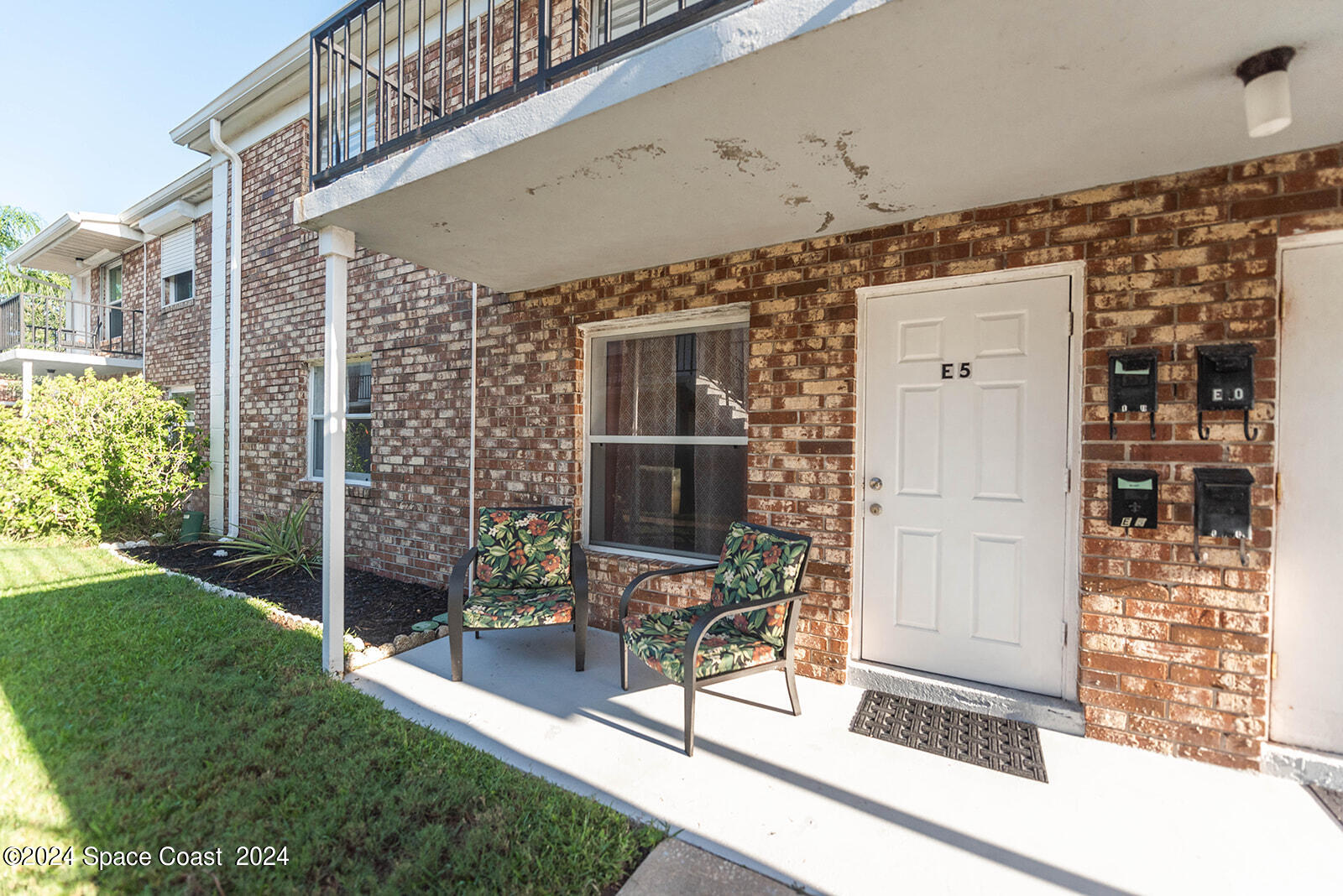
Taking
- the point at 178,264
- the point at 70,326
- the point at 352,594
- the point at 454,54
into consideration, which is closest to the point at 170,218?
the point at 178,264

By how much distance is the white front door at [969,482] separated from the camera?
8.70 ft

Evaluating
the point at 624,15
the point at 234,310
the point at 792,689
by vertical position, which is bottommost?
the point at 792,689

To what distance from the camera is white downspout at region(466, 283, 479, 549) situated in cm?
449

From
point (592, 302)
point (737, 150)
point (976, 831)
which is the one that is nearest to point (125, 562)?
point (592, 302)

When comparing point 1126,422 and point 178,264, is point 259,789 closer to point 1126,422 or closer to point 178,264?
point 1126,422

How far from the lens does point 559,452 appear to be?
4051mm

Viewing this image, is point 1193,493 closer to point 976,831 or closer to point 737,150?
point 976,831

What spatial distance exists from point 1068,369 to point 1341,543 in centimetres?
115

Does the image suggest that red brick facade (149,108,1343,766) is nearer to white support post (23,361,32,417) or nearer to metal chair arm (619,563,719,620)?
metal chair arm (619,563,719,620)

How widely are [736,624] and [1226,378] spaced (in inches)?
91.2

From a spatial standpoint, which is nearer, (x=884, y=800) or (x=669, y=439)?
(x=884, y=800)

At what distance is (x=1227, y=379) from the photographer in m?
2.19

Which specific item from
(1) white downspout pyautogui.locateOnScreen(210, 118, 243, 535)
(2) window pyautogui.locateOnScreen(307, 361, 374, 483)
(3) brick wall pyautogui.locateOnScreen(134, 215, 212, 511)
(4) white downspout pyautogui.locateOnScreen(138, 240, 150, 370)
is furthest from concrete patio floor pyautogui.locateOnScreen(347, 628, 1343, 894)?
(4) white downspout pyautogui.locateOnScreen(138, 240, 150, 370)

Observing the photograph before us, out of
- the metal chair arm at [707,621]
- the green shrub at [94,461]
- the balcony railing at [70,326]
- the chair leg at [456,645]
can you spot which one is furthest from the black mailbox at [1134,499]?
the balcony railing at [70,326]
